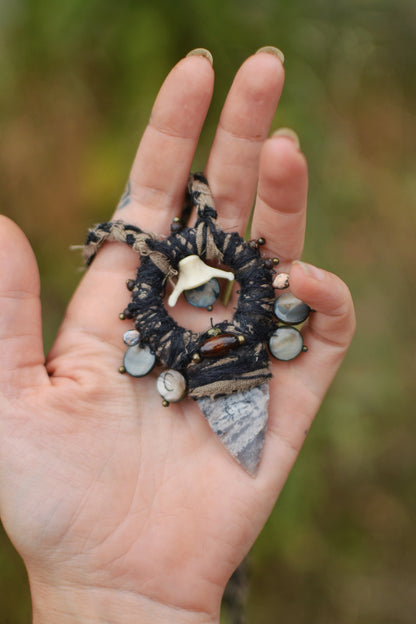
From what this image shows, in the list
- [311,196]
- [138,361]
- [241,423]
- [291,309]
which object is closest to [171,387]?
[138,361]

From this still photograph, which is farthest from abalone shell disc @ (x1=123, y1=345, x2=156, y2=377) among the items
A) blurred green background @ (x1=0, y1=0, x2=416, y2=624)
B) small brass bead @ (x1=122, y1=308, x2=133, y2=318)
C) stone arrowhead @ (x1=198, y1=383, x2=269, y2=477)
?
blurred green background @ (x1=0, y1=0, x2=416, y2=624)

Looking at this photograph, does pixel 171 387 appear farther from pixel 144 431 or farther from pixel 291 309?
pixel 291 309

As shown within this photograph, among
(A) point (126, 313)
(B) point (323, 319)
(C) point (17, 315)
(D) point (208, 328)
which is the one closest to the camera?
(C) point (17, 315)

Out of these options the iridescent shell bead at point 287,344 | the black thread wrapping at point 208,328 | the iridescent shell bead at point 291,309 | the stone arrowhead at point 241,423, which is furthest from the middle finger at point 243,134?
the stone arrowhead at point 241,423

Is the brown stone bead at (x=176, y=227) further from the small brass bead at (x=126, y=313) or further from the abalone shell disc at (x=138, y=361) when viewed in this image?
the abalone shell disc at (x=138, y=361)

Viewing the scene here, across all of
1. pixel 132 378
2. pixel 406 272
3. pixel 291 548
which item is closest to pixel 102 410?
pixel 132 378

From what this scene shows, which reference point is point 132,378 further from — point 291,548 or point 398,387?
point 398,387
